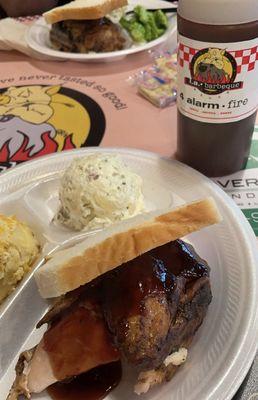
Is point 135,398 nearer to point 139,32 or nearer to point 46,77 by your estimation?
point 46,77

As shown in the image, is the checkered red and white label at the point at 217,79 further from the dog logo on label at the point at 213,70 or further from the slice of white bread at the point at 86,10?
the slice of white bread at the point at 86,10

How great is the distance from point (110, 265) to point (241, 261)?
34 centimetres

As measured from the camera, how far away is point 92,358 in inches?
32.4

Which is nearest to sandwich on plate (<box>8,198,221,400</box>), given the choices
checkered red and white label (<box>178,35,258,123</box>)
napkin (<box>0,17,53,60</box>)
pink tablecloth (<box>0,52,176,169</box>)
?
checkered red and white label (<box>178,35,258,123</box>)

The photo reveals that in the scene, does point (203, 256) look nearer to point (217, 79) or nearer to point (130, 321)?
point (130, 321)

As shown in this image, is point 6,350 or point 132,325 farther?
point 6,350

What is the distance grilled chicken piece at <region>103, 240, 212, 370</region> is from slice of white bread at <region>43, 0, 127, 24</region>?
1.42 m

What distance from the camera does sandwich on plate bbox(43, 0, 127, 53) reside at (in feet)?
6.48

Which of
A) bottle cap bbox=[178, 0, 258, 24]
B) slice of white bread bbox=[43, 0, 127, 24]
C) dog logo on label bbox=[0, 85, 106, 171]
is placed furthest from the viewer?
slice of white bread bbox=[43, 0, 127, 24]

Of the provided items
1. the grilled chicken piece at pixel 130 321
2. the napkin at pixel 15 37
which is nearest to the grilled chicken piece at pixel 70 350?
the grilled chicken piece at pixel 130 321

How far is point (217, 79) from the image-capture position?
3.65ft

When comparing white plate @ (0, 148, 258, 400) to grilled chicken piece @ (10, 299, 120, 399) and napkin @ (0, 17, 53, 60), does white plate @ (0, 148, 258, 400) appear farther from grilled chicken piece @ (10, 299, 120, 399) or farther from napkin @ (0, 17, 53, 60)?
napkin @ (0, 17, 53, 60)

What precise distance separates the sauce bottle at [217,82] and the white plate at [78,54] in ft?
2.84

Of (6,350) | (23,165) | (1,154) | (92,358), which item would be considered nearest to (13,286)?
(6,350)
